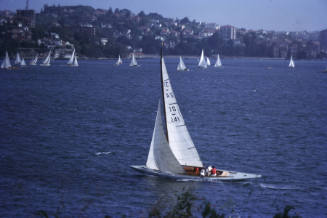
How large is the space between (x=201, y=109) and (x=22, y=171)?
128 feet

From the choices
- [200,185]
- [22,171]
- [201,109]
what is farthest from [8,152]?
[201,109]

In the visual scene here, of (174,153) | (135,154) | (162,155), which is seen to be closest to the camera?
(162,155)

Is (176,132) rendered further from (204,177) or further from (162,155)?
(204,177)

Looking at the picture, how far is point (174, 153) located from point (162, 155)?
81cm

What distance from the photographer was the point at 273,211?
30.0 meters

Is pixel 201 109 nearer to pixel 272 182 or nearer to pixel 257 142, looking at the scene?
pixel 257 142

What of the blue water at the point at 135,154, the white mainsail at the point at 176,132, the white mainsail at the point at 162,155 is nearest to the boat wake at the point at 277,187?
the blue water at the point at 135,154

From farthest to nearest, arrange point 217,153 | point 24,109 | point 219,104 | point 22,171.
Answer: point 219,104 → point 24,109 → point 217,153 → point 22,171

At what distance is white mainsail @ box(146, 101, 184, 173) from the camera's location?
111 feet

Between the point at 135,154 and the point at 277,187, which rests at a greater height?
the point at 135,154

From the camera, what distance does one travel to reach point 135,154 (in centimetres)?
4228

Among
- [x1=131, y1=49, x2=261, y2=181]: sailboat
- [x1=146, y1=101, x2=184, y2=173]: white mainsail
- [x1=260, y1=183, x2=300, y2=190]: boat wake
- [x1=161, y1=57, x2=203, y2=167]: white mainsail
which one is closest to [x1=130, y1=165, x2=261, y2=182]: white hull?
[x1=131, y1=49, x2=261, y2=181]: sailboat

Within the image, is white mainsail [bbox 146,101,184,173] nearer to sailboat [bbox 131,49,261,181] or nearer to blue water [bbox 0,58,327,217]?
sailboat [bbox 131,49,261,181]

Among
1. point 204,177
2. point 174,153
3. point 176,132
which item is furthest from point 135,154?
point 204,177
